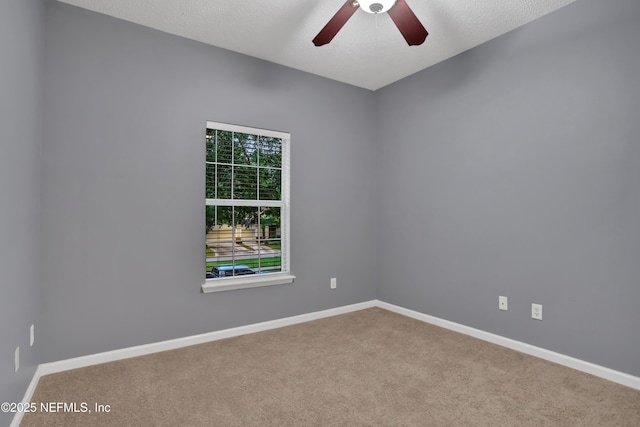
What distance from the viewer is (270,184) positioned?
3424mm

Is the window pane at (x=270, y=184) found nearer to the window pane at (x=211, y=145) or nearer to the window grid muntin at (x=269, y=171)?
the window grid muntin at (x=269, y=171)

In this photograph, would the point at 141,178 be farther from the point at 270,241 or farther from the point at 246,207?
the point at 270,241

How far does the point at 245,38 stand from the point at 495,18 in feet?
6.62

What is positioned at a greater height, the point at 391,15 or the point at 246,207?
the point at 391,15

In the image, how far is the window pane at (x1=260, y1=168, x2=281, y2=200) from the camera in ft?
11.1

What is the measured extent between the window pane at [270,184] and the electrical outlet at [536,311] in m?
2.45

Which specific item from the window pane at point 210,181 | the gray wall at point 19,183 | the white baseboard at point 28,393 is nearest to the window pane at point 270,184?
the window pane at point 210,181

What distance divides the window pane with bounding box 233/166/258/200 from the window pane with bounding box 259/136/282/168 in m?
0.14

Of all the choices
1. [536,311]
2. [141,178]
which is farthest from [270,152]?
[536,311]

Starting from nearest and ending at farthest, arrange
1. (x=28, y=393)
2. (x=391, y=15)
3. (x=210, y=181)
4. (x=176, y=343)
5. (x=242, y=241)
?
(x=28, y=393), (x=391, y=15), (x=176, y=343), (x=210, y=181), (x=242, y=241)

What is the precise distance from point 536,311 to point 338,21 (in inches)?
102

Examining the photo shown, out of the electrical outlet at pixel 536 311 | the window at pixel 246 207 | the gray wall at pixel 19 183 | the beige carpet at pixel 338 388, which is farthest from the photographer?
the window at pixel 246 207

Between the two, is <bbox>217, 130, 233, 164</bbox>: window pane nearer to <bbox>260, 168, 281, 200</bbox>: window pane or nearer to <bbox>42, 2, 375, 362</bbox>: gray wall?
<bbox>42, 2, 375, 362</bbox>: gray wall

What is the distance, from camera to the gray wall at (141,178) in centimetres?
241
